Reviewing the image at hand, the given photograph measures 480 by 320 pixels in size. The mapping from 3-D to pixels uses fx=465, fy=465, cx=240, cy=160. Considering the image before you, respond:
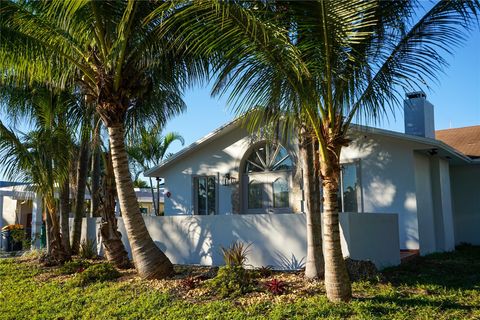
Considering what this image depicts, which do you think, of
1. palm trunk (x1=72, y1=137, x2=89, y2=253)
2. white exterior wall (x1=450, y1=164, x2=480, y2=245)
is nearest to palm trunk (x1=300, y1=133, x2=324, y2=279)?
palm trunk (x1=72, y1=137, x2=89, y2=253)

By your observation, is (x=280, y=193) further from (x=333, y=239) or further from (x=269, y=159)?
(x=333, y=239)

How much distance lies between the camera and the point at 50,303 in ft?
28.0

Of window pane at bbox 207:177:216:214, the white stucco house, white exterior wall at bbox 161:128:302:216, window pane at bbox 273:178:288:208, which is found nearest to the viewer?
the white stucco house

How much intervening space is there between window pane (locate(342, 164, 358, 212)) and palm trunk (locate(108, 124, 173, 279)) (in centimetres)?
610

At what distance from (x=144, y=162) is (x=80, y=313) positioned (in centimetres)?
1831

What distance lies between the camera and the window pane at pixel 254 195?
1527 centimetres

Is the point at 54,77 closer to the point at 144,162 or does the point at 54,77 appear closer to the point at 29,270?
the point at 29,270

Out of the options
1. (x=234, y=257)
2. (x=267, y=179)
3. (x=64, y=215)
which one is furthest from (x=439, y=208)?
(x=64, y=215)

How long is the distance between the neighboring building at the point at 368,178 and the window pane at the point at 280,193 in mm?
32

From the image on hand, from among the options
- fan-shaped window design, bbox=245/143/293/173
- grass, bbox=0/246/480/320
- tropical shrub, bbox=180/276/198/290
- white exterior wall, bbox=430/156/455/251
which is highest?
fan-shaped window design, bbox=245/143/293/173

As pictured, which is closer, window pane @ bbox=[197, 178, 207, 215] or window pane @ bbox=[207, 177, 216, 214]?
window pane @ bbox=[207, 177, 216, 214]

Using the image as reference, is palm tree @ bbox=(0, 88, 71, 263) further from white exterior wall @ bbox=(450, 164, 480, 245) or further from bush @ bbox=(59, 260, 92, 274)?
white exterior wall @ bbox=(450, 164, 480, 245)

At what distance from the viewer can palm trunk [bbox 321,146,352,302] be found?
690 centimetres

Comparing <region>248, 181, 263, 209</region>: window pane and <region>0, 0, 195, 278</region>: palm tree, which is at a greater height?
<region>0, 0, 195, 278</region>: palm tree
